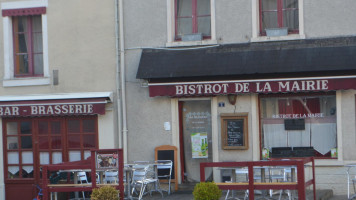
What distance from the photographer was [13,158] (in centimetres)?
1711

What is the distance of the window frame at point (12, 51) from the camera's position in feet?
55.0

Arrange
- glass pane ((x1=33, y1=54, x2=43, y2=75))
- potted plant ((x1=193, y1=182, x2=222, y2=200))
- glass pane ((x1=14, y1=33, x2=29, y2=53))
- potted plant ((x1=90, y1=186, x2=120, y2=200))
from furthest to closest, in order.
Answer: glass pane ((x1=14, y1=33, x2=29, y2=53)), glass pane ((x1=33, y1=54, x2=43, y2=75)), potted plant ((x1=90, y1=186, x2=120, y2=200)), potted plant ((x1=193, y1=182, x2=222, y2=200))

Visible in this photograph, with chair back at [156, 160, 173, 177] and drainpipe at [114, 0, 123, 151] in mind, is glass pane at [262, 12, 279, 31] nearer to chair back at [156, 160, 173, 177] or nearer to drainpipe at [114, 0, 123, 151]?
drainpipe at [114, 0, 123, 151]

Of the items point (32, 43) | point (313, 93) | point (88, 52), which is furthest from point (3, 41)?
point (313, 93)

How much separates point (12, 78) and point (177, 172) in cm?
500

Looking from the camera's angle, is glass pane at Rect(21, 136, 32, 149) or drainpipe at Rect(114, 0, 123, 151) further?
glass pane at Rect(21, 136, 32, 149)

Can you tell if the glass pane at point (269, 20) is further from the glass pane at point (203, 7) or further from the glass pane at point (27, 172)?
the glass pane at point (27, 172)

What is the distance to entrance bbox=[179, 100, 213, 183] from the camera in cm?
1588

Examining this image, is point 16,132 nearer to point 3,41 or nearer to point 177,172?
point 3,41

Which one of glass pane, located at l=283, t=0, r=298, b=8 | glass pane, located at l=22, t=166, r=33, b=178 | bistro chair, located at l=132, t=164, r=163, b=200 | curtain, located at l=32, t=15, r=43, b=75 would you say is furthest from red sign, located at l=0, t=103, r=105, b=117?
glass pane, located at l=283, t=0, r=298, b=8

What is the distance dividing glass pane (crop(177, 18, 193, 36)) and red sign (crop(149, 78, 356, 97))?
4.95ft

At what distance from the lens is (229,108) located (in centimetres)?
1549

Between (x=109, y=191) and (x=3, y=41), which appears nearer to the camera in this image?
(x=109, y=191)

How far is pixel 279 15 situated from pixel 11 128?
24.4 feet
